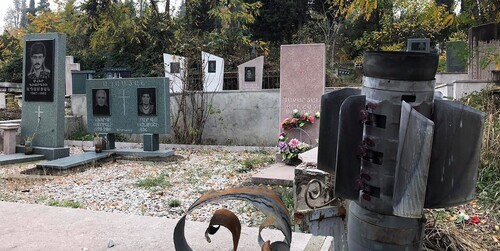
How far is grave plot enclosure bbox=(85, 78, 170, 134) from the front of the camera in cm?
820

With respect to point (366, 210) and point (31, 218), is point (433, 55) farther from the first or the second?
point (31, 218)

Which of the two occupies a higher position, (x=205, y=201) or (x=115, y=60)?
(x=115, y=60)

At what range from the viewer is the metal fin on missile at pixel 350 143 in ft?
5.10

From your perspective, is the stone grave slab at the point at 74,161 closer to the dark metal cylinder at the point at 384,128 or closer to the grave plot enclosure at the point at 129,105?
the grave plot enclosure at the point at 129,105

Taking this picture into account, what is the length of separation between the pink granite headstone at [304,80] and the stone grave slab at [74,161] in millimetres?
3449

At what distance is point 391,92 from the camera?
1445 millimetres

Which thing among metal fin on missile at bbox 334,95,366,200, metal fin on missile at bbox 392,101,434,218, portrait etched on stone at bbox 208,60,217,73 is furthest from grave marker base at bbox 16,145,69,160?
metal fin on missile at bbox 392,101,434,218

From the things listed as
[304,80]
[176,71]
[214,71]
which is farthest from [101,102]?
[214,71]

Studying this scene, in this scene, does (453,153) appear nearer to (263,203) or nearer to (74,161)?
(263,203)

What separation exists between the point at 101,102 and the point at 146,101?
1026 millimetres

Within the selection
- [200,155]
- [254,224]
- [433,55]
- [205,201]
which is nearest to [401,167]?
[433,55]

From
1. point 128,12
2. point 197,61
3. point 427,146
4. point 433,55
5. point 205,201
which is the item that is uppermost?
point 128,12

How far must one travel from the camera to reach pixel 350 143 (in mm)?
1566

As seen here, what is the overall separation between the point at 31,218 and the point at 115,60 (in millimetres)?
19749
